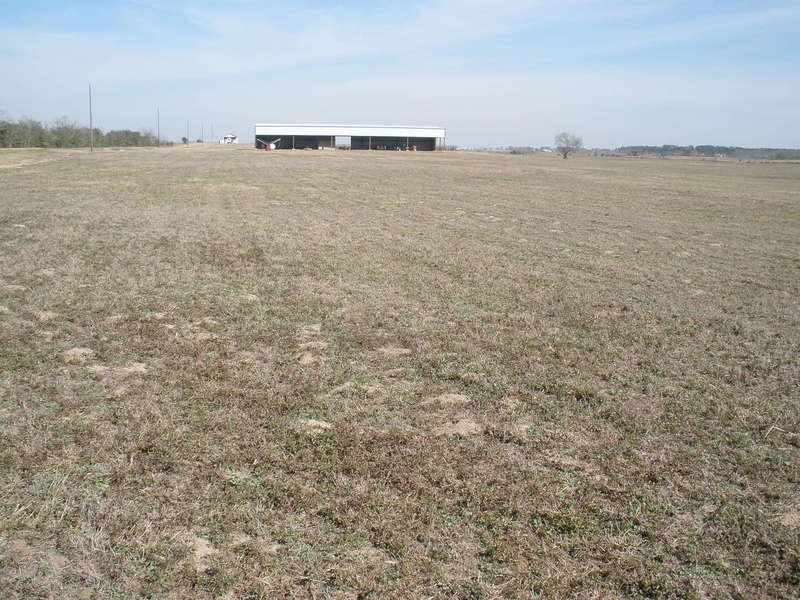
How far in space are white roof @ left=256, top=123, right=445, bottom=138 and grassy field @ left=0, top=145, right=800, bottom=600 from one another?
76.1 m

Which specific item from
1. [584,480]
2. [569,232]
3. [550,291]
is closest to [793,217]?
[569,232]

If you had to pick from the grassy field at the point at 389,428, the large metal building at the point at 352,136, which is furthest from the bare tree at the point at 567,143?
the grassy field at the point at 389,428

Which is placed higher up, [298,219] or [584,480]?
[298,219]

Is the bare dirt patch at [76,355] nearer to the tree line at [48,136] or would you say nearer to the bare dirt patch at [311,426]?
the bare dirt patch at [311,426]

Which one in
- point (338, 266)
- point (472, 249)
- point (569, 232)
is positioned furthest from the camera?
point (569, 232)

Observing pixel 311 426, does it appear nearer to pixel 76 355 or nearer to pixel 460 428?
pixel 460 428

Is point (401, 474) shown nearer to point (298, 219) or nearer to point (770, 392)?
point (770, 392)

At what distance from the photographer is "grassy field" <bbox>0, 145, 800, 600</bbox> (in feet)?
9.83

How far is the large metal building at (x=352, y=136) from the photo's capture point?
83375 millimetres

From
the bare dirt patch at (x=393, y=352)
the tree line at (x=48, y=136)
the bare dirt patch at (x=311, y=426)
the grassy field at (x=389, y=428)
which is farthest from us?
the tree line at (x=48, y=136)

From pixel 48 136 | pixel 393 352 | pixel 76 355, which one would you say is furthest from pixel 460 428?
pixel 48 136

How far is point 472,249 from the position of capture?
12164 mm

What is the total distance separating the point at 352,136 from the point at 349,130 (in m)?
1.18

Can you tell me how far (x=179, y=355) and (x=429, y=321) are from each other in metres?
2.87
